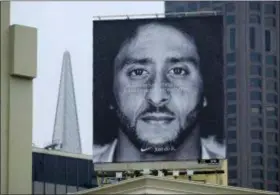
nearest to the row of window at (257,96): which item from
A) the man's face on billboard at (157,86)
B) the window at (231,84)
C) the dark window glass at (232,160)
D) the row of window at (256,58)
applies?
the window at (231,84)

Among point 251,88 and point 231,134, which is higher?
point 251,88

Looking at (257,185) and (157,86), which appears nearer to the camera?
(157,86)

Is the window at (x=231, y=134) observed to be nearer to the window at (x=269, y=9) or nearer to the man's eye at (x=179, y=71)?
the window at (x=269, y=9)

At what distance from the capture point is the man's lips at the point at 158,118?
6112 cm

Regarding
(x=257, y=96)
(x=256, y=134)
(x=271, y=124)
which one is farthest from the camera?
(x=271, y=124)

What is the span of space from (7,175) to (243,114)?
137088mm

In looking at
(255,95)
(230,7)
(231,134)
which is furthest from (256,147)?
(230,7)

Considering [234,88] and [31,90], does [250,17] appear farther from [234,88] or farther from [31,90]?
[31,90]

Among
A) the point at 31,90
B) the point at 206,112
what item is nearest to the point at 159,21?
the point at 206,112

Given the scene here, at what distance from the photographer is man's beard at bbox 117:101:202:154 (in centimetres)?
6094

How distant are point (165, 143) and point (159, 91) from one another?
300 cm

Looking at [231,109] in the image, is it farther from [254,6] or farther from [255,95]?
[254,6]

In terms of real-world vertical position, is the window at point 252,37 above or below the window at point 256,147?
above

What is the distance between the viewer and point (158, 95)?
61.3m
